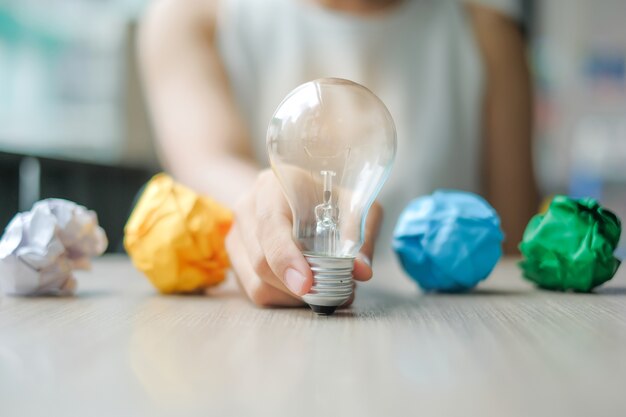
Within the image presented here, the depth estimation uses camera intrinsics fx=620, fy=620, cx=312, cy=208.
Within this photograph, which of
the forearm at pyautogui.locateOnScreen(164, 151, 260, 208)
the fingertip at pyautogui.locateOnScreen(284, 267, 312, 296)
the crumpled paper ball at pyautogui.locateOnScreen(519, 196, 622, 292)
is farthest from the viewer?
the forearm at pyautogui.locateOnScreen(164, 151, 260, 208)

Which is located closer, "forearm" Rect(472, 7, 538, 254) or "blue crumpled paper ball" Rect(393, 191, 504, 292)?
"blue crumpled paper ball" Rect(393, 191, 504, 292)

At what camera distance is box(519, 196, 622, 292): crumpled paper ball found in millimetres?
428

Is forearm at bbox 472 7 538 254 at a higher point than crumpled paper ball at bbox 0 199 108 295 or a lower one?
higher

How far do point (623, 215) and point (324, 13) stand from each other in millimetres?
1914

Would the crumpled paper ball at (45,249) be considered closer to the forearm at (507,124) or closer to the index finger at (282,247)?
the index finger at (282,247)

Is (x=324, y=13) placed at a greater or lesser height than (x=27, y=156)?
greater

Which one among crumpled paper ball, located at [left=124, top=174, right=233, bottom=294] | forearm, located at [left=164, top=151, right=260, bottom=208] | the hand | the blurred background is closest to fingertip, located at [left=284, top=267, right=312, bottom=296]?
the hand

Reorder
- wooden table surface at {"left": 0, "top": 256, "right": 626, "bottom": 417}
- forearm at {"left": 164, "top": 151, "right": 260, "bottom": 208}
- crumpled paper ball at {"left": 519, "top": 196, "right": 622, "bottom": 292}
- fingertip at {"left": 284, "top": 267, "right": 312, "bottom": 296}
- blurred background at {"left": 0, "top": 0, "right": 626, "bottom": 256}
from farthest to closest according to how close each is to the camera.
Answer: blurred background at {"left": 0, "top": 0, "right": 626, "bottom": 256} < forearm at {"left": 164, "top": 151, "right": 260, "bottom": 208} < crumpled paper ball at {"left": 519, "top": 196, "right": 622, "bottom": 292} < fingertip at {"left": 284, "top": 267, "right": 312, "bottom": 296} < wooden table surface at {"left": 0, "top": 256, "right": 626, "bottom": 417}

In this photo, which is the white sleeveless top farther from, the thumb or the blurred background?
the thumb

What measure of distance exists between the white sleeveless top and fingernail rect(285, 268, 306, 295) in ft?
1.94

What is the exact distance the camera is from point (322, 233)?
0.36 meters

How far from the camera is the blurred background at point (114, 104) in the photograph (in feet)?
3.53

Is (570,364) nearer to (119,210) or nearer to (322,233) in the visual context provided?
(322,233)

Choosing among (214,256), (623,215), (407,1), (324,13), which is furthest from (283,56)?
(623,215)
